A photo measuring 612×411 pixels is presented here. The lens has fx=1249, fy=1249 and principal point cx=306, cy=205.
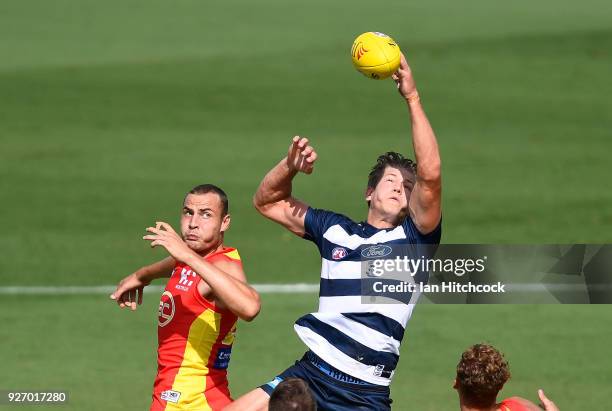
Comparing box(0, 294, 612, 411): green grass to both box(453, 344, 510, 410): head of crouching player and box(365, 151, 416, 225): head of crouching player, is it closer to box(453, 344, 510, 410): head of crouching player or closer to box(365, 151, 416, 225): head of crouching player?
box(365, 151, 416, 225): head of crouching player

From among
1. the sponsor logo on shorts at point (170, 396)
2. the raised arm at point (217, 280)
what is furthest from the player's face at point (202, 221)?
the sponsor logo on shorts at point (170, 396)

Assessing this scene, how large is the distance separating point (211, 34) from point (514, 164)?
8445mm

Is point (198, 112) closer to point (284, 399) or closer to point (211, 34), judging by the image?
point (211, 34)

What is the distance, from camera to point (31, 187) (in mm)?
18016

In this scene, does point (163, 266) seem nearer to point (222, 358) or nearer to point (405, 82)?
point (222, 358)

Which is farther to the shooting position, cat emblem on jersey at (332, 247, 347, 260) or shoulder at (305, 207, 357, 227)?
shoulder at (305, 207, 357, 227)

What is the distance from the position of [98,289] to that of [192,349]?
652cm

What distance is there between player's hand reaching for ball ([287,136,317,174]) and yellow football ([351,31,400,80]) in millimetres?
666

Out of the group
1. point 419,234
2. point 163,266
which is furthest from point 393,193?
point 163,266

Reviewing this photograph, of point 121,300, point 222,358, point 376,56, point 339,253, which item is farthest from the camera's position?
point 121,300

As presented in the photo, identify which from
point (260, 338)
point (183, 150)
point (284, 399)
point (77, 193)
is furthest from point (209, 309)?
point (183, 150)

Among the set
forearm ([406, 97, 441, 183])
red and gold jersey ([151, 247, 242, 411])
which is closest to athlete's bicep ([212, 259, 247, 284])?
red and gold jersey ([151, 247, 242, 411])

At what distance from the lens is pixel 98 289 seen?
14836 mm

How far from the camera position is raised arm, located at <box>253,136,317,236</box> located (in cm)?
882
